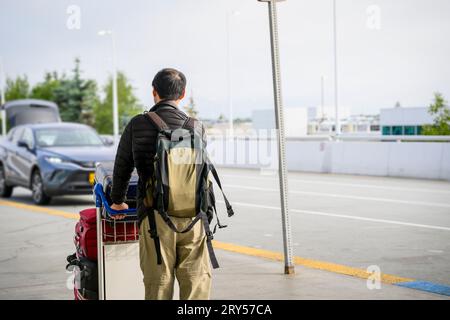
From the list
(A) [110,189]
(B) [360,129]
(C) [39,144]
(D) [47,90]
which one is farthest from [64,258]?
(B) [360,129]

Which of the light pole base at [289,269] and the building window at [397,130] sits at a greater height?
the light pole base at [289,269]

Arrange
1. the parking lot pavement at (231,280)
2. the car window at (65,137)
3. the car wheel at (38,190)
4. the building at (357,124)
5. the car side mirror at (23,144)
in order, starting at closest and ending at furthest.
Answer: the parking lot pavement at (231,280) → the car wheel at (38,190) → the car side mirror at (23,144) → the car window at (65,137) → the building at (357,124)

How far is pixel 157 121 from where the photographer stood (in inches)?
180

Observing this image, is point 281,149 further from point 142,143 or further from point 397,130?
point 397,130

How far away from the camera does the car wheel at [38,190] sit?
1445 centimetres

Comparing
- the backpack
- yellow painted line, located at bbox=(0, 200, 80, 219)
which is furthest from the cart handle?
yellow painted line, located at bbox=(0, 200, 80, 219)

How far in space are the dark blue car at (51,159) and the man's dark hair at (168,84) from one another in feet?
30.8

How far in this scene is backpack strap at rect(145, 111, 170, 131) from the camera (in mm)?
4551

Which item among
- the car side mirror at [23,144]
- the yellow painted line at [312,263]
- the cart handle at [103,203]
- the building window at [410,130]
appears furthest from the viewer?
the building window at [410,130]

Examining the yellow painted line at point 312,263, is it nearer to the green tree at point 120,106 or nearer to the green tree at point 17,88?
the green tree at point 120,106

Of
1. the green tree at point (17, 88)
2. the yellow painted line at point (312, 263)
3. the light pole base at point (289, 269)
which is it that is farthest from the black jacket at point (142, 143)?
the green tree at point (17, 88)

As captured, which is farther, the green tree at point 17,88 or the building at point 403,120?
the green tree at point 17,88

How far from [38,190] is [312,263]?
→ 7962 millimetres

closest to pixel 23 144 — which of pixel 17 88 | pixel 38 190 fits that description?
pixel 38 190
